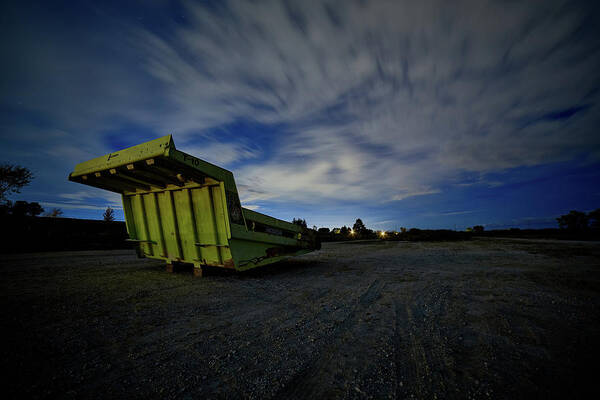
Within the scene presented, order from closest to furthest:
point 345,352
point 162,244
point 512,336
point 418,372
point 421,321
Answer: point 418,372
point 345,352
point 512,336
point 421,321
point 162,244

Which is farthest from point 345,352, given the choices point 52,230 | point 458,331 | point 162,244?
point 52,230

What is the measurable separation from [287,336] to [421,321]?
1634mm

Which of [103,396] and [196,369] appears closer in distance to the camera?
[103,396]

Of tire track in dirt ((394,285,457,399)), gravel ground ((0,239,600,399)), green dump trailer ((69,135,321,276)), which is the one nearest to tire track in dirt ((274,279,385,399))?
gravel ground ((0,239,600,399))

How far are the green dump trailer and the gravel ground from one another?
110 cm

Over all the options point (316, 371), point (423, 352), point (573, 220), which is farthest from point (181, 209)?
point (573, 220)

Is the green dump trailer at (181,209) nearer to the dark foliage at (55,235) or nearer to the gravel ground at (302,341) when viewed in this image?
the gravel ground at (302,341)

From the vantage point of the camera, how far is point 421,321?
248 cm

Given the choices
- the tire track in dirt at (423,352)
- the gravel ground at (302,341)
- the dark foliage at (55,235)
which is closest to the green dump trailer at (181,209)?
the gravel ground at (302,341)

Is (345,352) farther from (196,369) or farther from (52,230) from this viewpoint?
(52,230)

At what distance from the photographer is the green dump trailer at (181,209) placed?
3930mm

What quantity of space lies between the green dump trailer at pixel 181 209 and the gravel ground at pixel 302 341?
1096 mm

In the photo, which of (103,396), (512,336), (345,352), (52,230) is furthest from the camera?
(52,230)

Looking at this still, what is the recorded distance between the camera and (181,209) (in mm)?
4902
